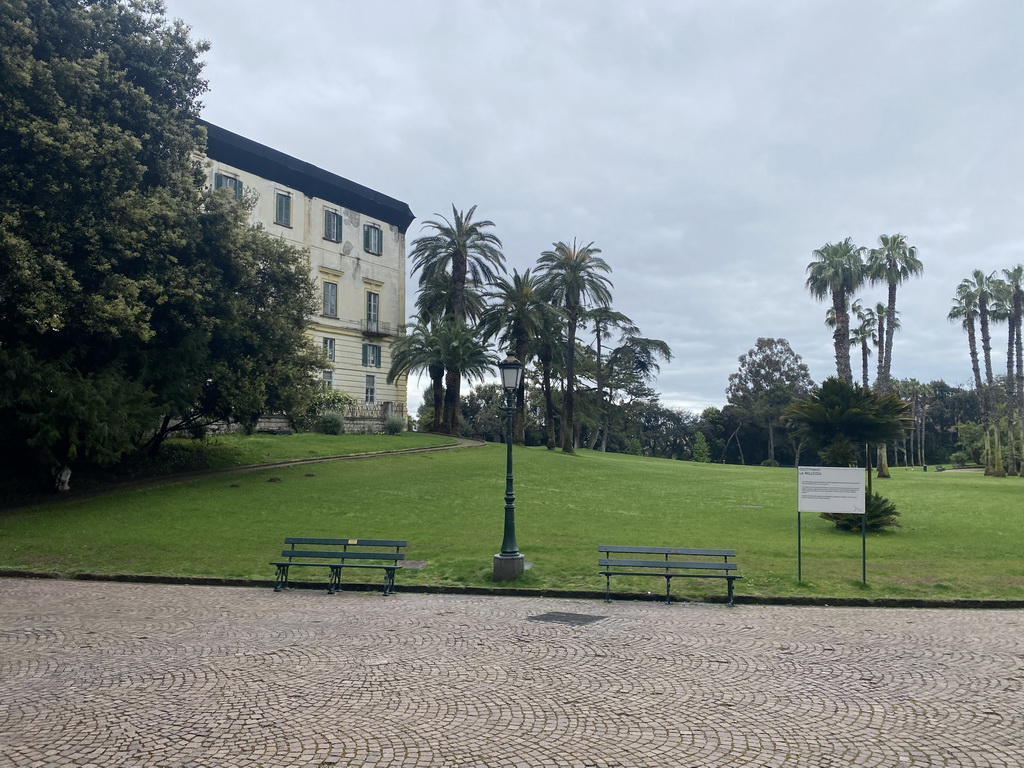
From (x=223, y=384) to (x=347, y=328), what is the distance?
2568cm

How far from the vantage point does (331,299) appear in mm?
49750

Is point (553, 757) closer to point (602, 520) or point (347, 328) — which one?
point (602, 520)

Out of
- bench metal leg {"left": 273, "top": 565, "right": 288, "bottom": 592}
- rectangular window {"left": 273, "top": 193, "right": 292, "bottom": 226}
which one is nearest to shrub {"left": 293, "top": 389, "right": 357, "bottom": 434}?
rectangular window {"left": 273, "top": 193, "right": 292, "bottom": 226}

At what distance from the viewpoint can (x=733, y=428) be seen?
275ft

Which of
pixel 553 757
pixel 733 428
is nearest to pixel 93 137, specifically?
pixel 553 757

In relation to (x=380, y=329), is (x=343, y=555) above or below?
below

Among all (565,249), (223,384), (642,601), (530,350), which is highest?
(565,249)

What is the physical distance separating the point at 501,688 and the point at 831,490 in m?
9.50

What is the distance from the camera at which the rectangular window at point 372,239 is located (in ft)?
172

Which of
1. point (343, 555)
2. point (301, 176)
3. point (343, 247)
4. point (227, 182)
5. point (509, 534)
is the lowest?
point (343, 555)

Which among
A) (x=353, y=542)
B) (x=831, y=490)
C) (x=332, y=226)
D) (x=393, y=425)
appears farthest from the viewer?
(x=332, y=226)

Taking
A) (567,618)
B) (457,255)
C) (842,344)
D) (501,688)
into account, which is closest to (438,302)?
(457,255)

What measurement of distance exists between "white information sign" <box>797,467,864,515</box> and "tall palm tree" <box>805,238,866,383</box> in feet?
86.2

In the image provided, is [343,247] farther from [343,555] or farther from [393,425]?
[343,555]
